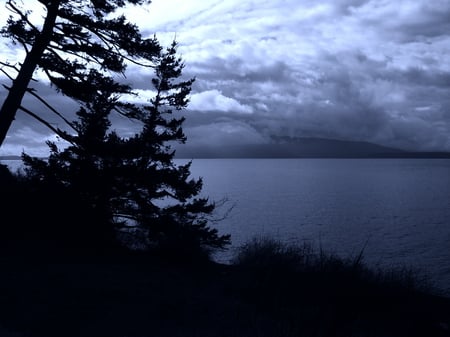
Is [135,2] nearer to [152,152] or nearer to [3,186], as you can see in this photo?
[3,186]

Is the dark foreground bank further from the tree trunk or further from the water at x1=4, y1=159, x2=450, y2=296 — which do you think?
the water at x1=4, y1=159, x2=450, y2=296

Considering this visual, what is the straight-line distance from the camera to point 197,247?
15180 mm

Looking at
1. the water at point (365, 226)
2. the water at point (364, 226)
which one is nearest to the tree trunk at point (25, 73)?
the water at point (364, 226)

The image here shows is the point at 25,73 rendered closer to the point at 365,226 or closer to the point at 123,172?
the point at 123,172

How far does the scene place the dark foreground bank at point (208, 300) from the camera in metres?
7.02

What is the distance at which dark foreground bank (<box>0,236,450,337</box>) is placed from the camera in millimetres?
7023

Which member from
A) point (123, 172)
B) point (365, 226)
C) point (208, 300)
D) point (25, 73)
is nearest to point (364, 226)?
point (365, 226)

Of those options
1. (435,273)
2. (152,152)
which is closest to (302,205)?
(435,273)

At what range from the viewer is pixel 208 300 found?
959cm

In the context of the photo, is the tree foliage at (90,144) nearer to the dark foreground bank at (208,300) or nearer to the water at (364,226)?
the dark foreground bank at (208,300)

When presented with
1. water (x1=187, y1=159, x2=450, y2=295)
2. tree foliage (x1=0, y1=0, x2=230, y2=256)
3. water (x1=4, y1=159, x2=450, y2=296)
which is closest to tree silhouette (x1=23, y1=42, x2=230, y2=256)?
tree foliage (x1=0, y1=0, x2=230, y2=256)

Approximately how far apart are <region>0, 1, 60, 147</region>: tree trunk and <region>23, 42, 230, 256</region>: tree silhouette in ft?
5.07

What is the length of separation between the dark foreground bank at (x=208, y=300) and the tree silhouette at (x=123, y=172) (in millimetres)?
2314

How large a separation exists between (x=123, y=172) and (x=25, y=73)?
20.1 ft
